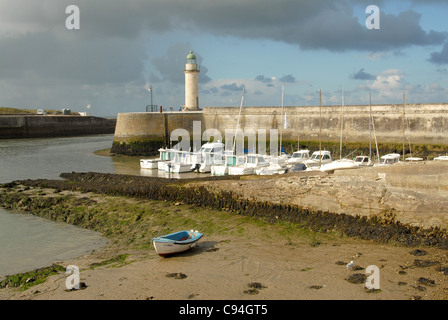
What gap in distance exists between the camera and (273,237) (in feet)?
32.5

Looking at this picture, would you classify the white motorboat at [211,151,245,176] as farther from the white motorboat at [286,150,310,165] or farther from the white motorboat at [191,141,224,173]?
the white motorboat at [286,150,310,165]

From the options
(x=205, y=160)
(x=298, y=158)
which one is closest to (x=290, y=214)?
(x=298, y=158)

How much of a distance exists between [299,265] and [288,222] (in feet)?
9.28

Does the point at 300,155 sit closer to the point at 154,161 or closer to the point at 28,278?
the point at 154,161

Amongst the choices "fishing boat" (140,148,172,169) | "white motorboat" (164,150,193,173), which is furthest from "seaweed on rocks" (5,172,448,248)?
"fishing boat" (140,148,172,169)

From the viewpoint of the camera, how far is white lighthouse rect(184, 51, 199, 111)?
131 feet

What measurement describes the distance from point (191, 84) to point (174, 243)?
108 ft

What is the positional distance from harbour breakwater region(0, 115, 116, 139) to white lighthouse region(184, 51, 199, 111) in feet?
69.8

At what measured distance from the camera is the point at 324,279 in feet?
23.9

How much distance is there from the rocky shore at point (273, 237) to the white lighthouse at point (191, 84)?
87.7 feet

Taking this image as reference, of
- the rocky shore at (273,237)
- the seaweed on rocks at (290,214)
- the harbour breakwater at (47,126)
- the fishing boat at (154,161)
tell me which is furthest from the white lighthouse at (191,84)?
the rocky shore at (273,237)
